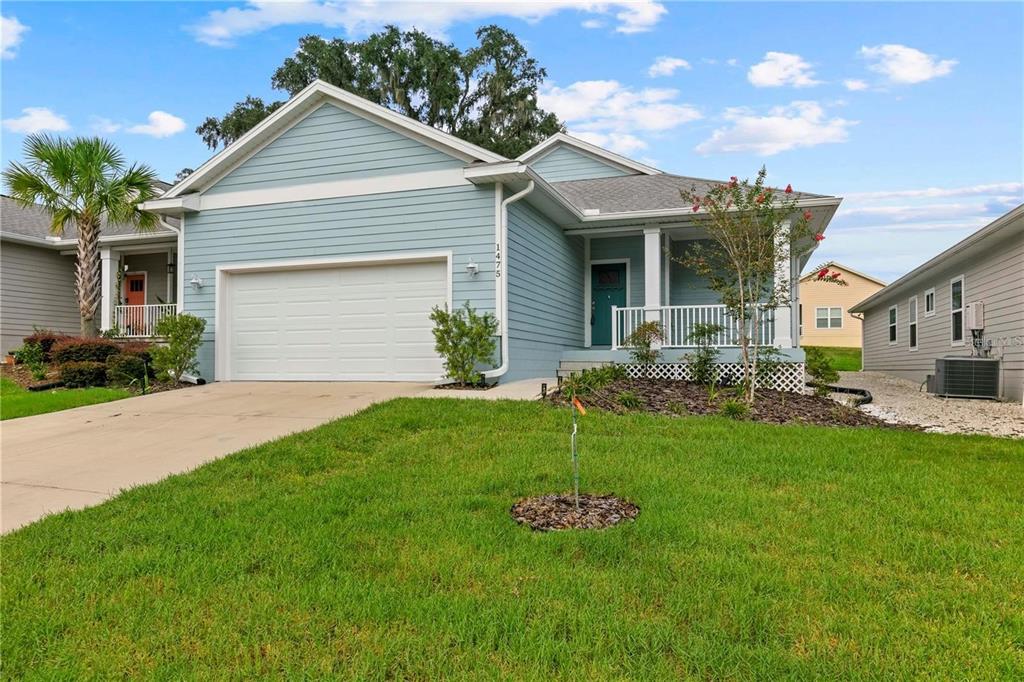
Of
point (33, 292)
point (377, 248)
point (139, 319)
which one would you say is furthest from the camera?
point (33, 292)

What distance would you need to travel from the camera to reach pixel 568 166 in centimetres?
1636

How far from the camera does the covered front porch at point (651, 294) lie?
10.7 m

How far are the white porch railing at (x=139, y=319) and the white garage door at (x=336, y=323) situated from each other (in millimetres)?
3911

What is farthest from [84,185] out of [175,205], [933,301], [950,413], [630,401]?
[933,301]

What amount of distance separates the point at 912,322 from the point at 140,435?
1860 cm

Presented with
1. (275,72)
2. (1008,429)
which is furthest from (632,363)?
(275,72)

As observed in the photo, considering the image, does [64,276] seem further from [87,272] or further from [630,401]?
[630,401]

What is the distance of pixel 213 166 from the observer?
Result: 10867 millimetres

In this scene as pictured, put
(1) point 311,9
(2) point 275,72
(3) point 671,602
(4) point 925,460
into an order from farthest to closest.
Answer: (2) point 275,72 < (1) point 311,9 < (4) point 925,460 < (3) point 671,602

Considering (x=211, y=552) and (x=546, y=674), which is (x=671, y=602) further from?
(x=211, y=552)

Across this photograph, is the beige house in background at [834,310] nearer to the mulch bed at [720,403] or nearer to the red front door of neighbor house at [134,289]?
the mulch bed at [720,403]

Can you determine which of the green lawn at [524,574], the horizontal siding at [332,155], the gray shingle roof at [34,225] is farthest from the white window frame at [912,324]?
the gray shingle roof at [34,225]

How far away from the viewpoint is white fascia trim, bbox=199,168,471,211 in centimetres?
991

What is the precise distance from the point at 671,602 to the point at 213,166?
440 inches
